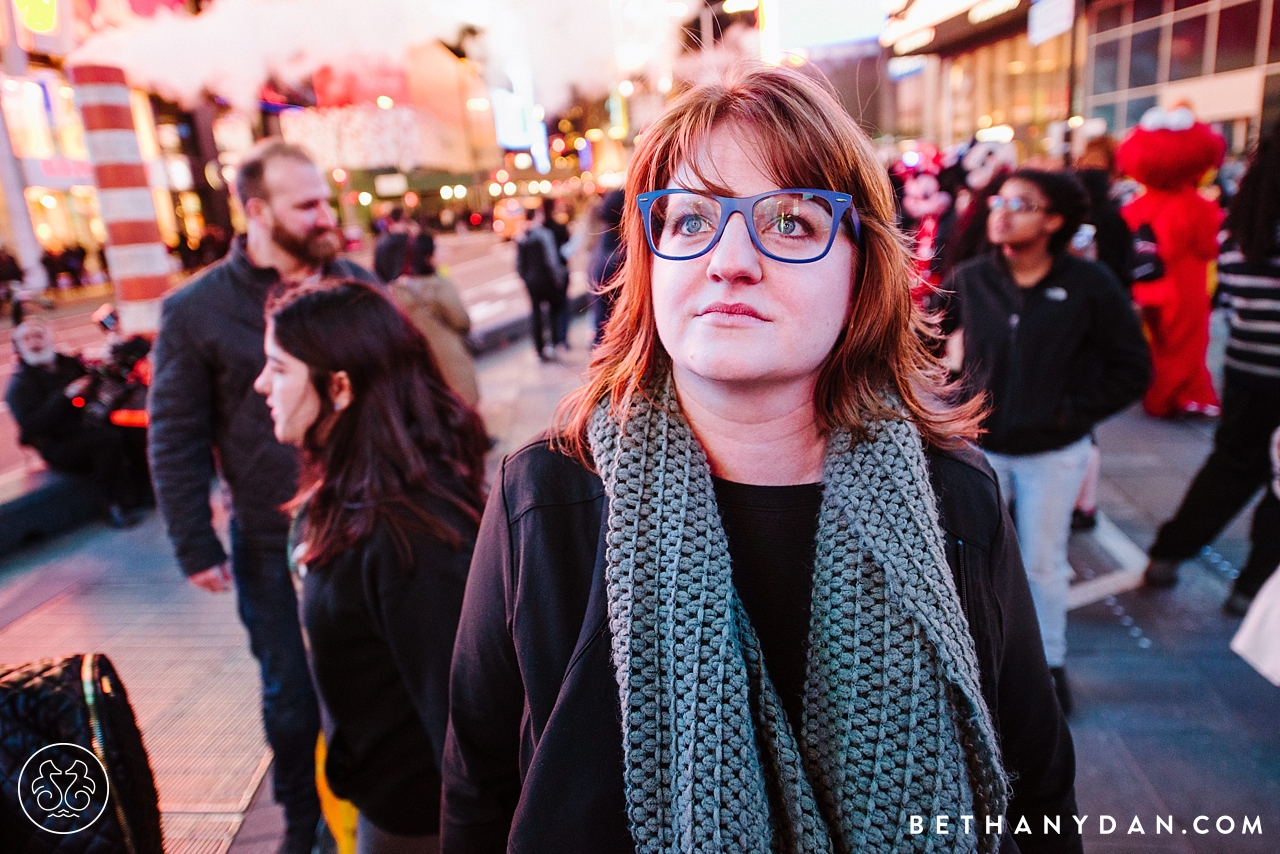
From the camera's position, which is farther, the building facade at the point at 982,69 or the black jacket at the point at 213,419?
the building facade at the point at 982,69

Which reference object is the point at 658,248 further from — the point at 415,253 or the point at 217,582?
the point at 415,253

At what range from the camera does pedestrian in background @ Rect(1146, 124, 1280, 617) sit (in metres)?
3.48

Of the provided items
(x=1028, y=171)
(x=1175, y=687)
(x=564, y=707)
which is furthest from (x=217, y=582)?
(x=1175, y=687)

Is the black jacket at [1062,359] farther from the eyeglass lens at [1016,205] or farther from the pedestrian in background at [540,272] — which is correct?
the pedestrian in background at [540,272]

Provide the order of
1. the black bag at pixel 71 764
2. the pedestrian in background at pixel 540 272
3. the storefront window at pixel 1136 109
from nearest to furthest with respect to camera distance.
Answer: the black bag at pixel 71 764 < the pedestrian in background at pixel 540 272 < the storefront window at pixel 1136 109

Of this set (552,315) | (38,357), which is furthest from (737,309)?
(552,315)

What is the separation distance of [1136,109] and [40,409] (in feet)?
76.9

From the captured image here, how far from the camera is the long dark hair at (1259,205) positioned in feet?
11.2

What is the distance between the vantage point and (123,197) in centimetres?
633

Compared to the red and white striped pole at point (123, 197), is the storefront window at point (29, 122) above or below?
above

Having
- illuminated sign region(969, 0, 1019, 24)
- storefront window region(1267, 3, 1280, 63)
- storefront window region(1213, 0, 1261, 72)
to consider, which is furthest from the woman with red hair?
illuminated sign region(969, 0, 1019, 24)

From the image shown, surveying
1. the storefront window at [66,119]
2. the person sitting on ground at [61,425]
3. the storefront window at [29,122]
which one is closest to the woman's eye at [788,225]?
the person sitting on ground at [61,425]

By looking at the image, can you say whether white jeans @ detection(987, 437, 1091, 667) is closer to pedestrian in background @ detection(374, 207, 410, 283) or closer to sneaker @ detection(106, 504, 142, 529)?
pedestrian in background @ detection(374, 207, 410, 283)

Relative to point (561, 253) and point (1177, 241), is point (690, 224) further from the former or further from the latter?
point (561, 253)
